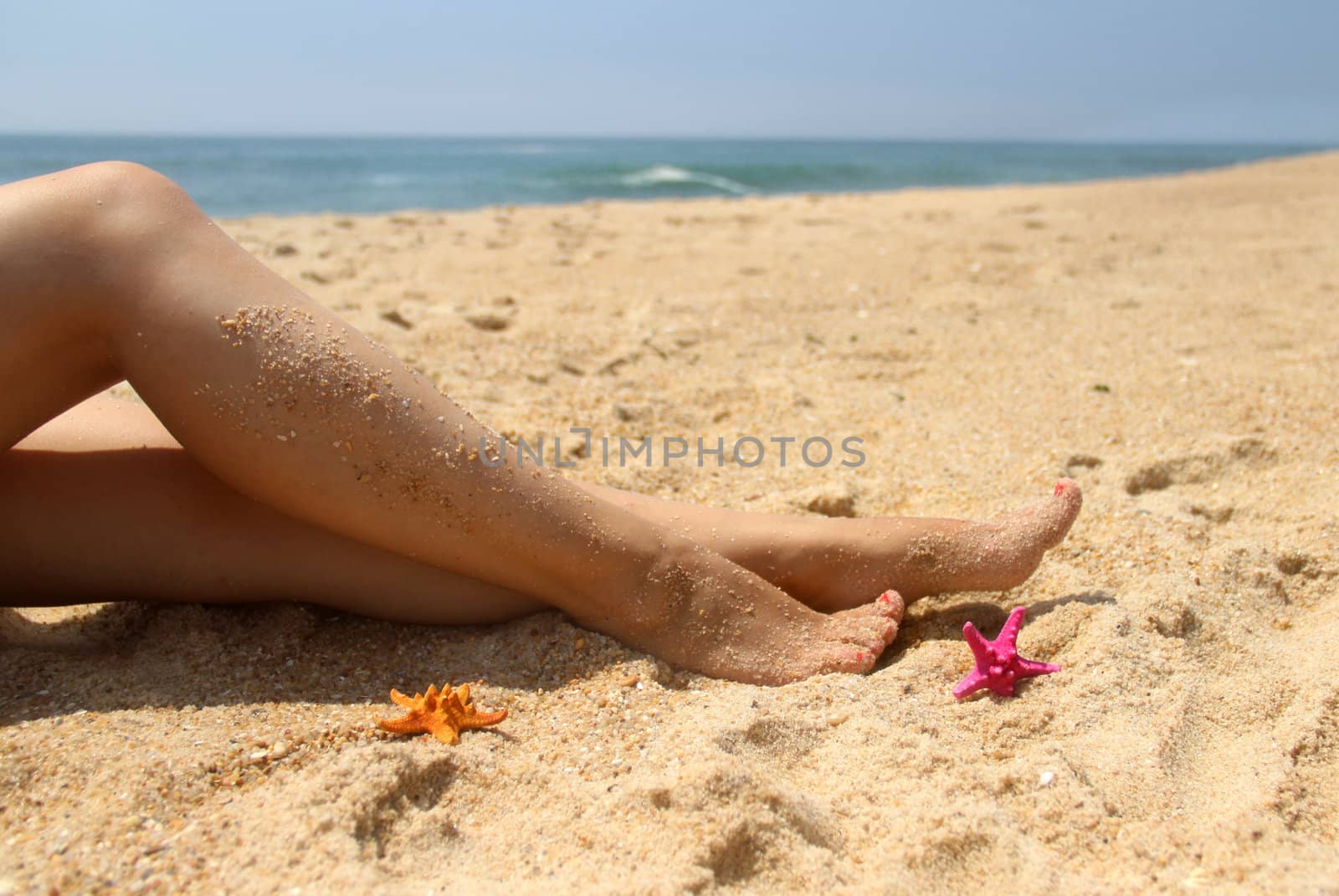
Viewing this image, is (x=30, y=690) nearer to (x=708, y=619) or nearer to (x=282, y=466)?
(x=282, y=466)

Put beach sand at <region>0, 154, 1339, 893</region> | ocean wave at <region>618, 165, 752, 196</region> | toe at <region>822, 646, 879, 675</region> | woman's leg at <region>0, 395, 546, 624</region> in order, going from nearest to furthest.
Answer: beach sand at <region>0, 154, 1339, 893</region> → woman's leg at <region>0, 395, 546, 624</region> → toe at <region>822, 646, 879, 675</region> → ocean wave at <region>618, 165, 752, 196</region>

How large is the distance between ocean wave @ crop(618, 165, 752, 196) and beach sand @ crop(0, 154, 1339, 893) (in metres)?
13.5

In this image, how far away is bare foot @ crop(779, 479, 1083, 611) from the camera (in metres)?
1.92

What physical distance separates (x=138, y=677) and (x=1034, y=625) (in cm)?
159

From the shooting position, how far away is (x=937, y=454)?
261 cm

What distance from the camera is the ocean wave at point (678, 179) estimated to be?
17.1 meters

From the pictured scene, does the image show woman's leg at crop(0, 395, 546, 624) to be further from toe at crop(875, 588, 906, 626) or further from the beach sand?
toe at crop(875, 588, 906, 626)

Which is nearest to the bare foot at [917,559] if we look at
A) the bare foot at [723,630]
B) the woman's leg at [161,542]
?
the bare foot at [723,630]

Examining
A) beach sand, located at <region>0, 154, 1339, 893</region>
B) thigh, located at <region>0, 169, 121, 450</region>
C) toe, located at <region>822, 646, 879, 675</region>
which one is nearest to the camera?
beach sand, located at <region>0, 154, 1339, 893</region>

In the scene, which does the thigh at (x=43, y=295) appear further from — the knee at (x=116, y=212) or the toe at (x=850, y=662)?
the toe at (x=850, y=662)

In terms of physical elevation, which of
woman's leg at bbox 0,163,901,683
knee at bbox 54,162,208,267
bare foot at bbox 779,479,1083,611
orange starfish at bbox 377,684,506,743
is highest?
knee at bbox 54,162,208,267

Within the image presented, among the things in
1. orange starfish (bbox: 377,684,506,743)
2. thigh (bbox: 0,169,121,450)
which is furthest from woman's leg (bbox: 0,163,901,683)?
orange starfish (bbox: 377,684,506,743)

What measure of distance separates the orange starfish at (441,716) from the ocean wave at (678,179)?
1508 cm

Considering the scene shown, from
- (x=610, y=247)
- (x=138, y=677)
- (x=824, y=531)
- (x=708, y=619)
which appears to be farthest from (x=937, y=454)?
(x=610, y=247)
